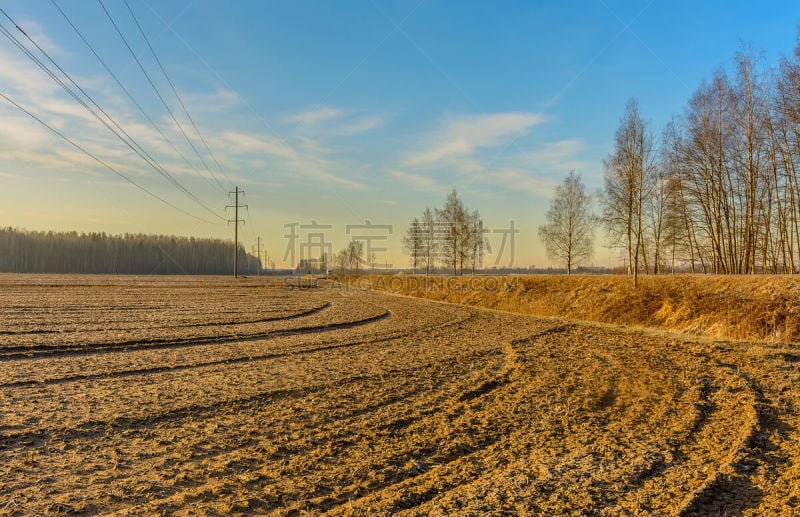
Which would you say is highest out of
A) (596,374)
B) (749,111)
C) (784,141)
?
(749,111)

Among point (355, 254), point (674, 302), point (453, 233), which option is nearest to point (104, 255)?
point (355, 254)

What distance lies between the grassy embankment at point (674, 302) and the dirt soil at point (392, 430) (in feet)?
11.5

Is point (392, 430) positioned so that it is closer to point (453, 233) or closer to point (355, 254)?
point (453, 233)

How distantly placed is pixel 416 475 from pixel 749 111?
3228 cm

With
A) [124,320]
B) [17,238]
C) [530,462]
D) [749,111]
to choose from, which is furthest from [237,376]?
[17,238]

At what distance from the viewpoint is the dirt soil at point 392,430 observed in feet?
14.4

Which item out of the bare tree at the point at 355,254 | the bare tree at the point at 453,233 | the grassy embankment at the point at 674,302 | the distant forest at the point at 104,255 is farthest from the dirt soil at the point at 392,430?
the distant forest at the point at 104,255

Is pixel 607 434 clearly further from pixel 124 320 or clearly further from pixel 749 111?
pixel 749 111

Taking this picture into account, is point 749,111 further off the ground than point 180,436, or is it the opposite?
point 749,111

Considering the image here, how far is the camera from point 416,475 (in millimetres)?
4906

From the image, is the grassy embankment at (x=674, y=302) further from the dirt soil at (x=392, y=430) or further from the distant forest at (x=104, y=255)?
the distant forest at (x=104, y=255)

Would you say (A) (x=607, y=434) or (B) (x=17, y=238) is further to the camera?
(B) (x=17, y=238)

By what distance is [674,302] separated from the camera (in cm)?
2053

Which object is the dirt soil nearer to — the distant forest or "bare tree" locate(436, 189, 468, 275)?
"bare tree" locate(436, 189, 468, 275)
